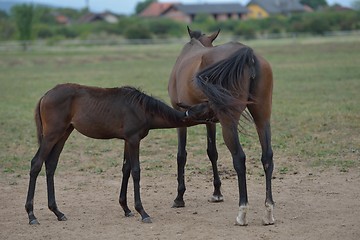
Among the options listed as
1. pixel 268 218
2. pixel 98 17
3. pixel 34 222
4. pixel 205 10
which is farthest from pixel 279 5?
pixel 34 222

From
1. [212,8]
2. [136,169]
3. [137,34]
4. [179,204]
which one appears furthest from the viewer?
[212,8]

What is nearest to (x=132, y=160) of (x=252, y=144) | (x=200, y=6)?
(x=252, y=144)

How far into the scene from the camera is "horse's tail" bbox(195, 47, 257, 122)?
23.7 ft

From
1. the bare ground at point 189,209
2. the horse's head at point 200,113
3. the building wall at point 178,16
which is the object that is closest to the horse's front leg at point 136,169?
the bare ground at point 189,209

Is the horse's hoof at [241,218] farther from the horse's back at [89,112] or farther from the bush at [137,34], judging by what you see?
the bush at [137,34]

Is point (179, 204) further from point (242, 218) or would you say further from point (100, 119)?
point (100, 119)

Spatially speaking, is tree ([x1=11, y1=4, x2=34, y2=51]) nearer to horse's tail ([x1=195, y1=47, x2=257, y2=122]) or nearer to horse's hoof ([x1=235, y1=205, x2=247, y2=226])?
horse's tail ([x1=195, y1=47, x2=257, y2=122])

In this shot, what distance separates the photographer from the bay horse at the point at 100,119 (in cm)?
766

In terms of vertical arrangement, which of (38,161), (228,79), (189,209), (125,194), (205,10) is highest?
(228,79)

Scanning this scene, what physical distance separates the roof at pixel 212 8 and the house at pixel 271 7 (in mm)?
3019

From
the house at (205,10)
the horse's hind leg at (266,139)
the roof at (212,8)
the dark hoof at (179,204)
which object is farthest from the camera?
the roof at (212,8)

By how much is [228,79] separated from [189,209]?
1.82 metres

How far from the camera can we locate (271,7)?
5030 inches

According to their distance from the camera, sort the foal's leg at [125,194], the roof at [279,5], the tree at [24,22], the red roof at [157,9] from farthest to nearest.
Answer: the red roof at [157,9] < the roof at [279,5] < the tree at [24,22] < the foal's leg at [125,194]
